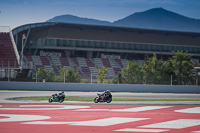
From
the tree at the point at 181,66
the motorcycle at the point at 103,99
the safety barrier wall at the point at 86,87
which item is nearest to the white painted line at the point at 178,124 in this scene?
the motorcycle at the point at 103,99

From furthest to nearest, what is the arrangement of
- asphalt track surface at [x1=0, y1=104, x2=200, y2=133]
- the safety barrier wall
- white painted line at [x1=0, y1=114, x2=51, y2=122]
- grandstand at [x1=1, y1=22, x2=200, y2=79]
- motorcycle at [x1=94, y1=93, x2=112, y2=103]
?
grandstand at [x1=1, y1=22, x2=200, y2=79]
the safety barrier wall
motorcycle at [x1=94, y1=93, x2=112, y2=103]
white painted line at [x1=0, y1=114, x2=51, y2=122]
asphalt track surface at [x1=0, y1=104, x2=200, y2=133]

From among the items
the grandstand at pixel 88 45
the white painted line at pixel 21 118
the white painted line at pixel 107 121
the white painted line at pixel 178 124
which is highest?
the grandstand at pixel 88 45

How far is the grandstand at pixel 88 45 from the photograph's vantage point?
72188 mm

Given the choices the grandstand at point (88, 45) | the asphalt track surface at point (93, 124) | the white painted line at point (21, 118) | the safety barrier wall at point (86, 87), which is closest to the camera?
the asphalt track surface at point (93, 124)

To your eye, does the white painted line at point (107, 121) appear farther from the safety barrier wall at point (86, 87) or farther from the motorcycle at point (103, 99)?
the safety barrier wall at point (86, 87)

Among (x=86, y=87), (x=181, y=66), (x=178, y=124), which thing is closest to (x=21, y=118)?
(x=178, y=124)

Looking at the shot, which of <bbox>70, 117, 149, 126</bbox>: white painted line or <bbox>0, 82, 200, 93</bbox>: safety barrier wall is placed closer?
<bbox>70, 117, 149, 126</bbox>: white painted line

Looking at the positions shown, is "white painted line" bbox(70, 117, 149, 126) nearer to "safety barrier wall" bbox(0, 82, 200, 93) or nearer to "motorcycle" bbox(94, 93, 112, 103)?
"motorcycle" bbox(94, 93, 112, 103)

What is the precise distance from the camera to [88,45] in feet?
251

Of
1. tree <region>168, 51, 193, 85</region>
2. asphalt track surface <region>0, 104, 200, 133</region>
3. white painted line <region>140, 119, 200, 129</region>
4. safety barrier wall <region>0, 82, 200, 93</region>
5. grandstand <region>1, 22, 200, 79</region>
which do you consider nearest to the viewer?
asphalt track surface <region>0, 104, 200, 133</region>

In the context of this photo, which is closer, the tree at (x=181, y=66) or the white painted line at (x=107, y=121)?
the white painted line at (x=107, y=121)

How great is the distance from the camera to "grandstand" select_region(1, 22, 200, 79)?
72.2 meters

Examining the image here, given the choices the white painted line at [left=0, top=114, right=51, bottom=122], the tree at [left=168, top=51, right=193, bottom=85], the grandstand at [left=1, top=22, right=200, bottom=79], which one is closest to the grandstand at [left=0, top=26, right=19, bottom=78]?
the grandstand at [left=1, top=22, right=200, bottom=79]

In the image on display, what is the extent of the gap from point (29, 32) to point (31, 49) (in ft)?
15.3
